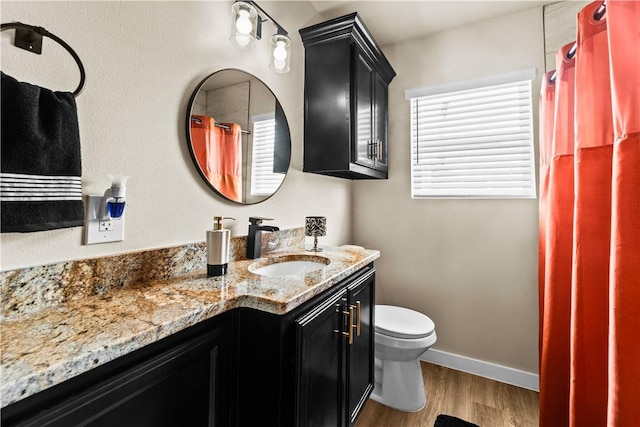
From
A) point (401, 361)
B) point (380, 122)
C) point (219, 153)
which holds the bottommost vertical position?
point (401, 361)

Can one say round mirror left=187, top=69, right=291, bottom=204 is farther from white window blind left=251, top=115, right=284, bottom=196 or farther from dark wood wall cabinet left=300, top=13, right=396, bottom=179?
dark wood wall cabinet left=300, top=13, right=396, bottom=179

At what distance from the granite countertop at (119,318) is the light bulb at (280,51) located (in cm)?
111

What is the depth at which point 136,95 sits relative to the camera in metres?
0.96

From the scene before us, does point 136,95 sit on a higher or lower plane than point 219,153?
higher

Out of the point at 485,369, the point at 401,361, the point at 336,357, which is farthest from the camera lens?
the point at 485,369

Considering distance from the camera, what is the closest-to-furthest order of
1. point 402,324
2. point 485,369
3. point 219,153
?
point 219,153 < point 402,324 < point 485,369

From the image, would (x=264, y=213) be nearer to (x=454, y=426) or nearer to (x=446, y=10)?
(x=454, y=426)

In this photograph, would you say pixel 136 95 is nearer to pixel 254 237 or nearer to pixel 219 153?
pixel 219 153

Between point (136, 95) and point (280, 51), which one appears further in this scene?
point (280, 51)

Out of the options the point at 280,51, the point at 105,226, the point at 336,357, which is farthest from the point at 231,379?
the point at 280,51

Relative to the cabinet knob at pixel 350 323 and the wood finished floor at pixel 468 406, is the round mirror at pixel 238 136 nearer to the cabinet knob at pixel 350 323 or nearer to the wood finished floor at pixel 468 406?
the cabinet knob at pixel 350 323

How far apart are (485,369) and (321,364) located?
161cm

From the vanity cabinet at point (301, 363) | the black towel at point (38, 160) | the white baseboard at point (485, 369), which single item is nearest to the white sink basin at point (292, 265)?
the vanity cabinet at point (301, 363)

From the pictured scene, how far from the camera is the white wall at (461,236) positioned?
191 cm
